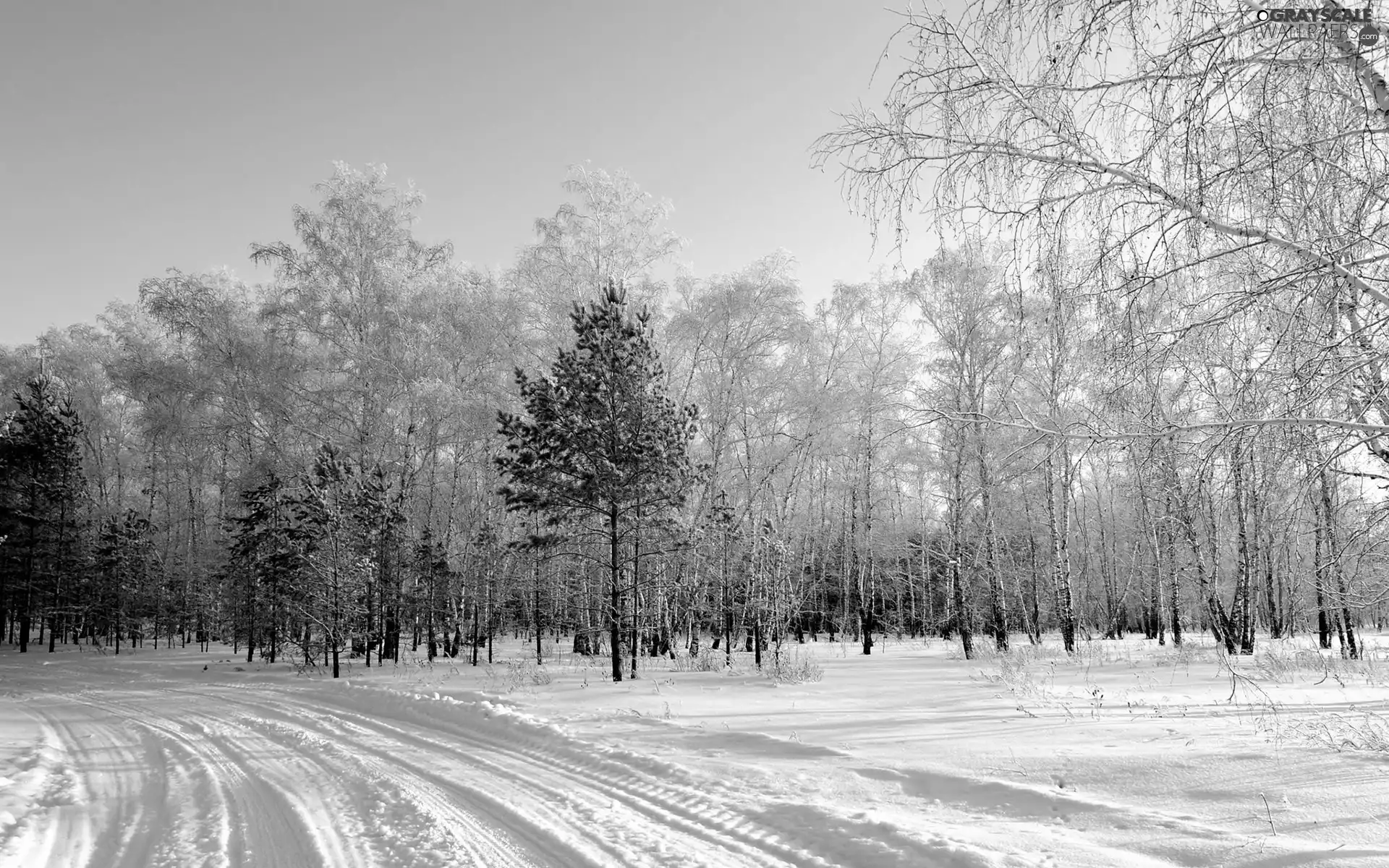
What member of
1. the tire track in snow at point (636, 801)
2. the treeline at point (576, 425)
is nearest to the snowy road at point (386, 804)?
the tire track in snow at point (636, 801)

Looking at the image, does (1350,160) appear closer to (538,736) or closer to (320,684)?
(538,736)

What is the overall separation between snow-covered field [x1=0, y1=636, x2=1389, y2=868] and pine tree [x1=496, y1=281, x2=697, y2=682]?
367cm

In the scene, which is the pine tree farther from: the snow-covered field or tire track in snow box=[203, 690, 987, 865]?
tire track in snow box=[203, 690, 987, 865]

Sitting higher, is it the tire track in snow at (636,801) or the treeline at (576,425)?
the treeline at (576,425)

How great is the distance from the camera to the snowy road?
450 cm

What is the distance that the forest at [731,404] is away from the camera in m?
2.78

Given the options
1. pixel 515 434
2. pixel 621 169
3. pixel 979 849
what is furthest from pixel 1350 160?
pixel 621 169

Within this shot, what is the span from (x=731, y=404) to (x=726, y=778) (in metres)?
12.6

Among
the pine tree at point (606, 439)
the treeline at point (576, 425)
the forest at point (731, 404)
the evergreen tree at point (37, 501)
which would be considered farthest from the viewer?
the evergreen tree at point (37, 501)

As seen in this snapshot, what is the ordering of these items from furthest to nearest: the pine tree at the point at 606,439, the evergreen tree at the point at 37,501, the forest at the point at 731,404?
the evergreen tree at the point at 37,501 → the pine tree at the point at 606,439 → the forest at the point at 731,404

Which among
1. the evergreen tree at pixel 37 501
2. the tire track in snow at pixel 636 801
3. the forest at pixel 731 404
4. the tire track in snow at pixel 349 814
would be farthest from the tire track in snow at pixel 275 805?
the evergreen tree at pixel 37 501

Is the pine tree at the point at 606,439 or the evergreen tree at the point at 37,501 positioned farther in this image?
the evergreen tree at the point at 37,501

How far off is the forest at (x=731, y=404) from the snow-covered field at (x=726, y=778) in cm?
152

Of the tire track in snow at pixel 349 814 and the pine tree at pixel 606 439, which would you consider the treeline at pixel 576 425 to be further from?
the tire track in snow at pixel 349 814
